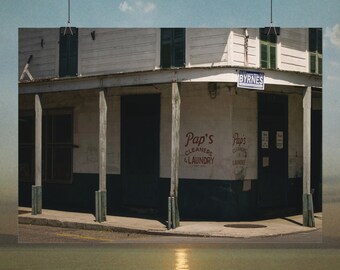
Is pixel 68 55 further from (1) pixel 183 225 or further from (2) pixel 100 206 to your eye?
(1) pixel 183 225

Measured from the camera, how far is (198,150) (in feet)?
57.8

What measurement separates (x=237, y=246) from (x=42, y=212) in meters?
7.26

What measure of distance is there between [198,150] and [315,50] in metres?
4.73

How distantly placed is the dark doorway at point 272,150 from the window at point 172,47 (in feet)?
8.07

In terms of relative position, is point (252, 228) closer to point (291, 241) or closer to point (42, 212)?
point (291, 241)

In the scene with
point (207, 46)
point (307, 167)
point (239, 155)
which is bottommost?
point (307, 167)

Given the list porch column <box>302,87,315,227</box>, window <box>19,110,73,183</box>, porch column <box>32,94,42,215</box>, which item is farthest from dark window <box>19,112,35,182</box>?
porch column <box>302,87,315,227</box>

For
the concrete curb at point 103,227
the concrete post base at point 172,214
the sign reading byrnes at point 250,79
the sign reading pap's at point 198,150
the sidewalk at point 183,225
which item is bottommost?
the concrete curb at point 103,227

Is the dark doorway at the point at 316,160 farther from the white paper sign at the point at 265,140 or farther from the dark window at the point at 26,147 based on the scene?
the dark window at the point at 26,147

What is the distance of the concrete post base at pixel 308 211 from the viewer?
1552cm

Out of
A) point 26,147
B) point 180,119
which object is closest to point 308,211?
point 180,119

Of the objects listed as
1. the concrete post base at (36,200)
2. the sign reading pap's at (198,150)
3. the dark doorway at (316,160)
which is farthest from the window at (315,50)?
the concrete post base at (36,200)

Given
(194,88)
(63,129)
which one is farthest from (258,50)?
(63,129)

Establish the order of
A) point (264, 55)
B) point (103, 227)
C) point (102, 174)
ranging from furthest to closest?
point (264, 55), point (102, 174), point (103, 227)
